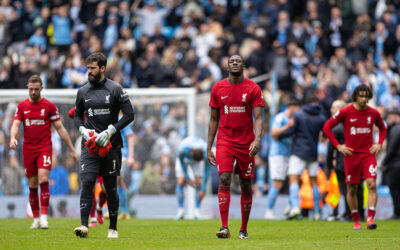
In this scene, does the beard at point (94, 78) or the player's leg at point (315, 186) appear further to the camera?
the player's leg at point (315, 186)

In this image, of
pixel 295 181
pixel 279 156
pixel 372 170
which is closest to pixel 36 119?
pixel 372 170

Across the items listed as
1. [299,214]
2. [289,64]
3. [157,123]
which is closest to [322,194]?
[299,214]

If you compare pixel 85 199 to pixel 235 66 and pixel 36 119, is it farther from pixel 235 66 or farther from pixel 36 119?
pixel 36 119

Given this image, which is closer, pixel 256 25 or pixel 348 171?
pixel 348 171

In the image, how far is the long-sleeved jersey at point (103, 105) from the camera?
1031 cm

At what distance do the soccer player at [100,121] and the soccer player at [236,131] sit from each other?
1303 millimetres

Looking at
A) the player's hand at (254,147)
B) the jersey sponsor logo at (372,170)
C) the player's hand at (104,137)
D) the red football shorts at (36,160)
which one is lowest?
the jersey sponsor logo at (372,170)

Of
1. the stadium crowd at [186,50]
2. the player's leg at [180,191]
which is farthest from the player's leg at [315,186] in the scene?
the player's leg at [180,191]

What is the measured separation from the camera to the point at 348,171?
13.0 meters

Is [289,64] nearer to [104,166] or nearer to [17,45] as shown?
[17,45]

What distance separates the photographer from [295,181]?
1661cm

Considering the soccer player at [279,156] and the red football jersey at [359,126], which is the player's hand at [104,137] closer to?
the red football jersey at [359,126]

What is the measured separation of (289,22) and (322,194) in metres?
8.20

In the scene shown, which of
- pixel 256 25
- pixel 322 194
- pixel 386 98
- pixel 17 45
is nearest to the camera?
pixel 322 194
